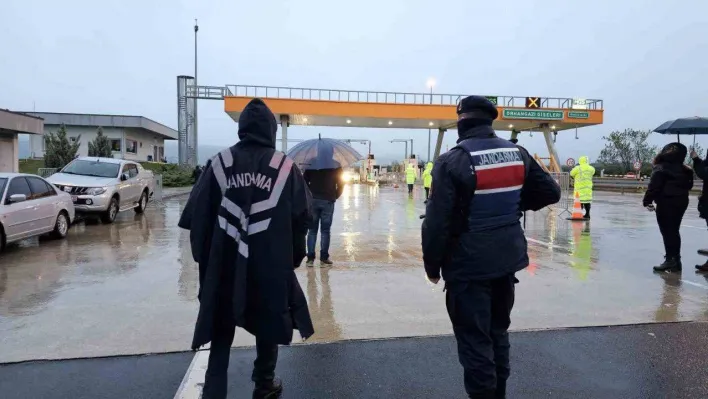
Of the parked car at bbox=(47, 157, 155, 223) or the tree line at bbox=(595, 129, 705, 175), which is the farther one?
the tree line at bbox=(595, 129, 705, 175)

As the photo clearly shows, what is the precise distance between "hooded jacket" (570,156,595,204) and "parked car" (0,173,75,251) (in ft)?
42.6

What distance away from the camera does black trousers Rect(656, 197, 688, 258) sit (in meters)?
7.00

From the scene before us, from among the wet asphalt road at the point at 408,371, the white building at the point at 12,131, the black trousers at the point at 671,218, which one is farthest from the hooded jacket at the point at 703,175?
the white building at the point at 12,131

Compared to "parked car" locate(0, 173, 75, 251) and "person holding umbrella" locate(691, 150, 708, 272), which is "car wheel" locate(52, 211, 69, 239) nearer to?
"parked car" locate(0, 173, 75, 251)

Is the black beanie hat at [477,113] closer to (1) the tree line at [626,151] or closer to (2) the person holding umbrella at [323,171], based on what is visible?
(2) the person holding umbrella at [323,171]

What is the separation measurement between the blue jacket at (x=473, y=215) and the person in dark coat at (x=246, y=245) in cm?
85

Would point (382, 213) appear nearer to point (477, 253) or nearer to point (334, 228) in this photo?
point (334, 228)

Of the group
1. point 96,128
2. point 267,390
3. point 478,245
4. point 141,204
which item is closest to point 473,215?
point 478,245

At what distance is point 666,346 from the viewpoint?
4.21 meters

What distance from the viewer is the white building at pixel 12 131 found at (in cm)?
1850

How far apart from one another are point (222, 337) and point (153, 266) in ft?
16.1

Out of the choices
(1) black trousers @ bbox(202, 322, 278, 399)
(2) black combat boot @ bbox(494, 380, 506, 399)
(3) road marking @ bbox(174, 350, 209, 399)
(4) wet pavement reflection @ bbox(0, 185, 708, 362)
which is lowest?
(3) road marking @ bbox(174, 350, 209, 399)

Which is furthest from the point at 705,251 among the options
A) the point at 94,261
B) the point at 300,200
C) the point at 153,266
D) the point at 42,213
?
the point at 42,213

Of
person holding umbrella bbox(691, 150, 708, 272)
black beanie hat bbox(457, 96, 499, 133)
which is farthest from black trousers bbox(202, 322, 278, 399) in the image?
person holding umbrella bbox(691, 150, 708, 272)
